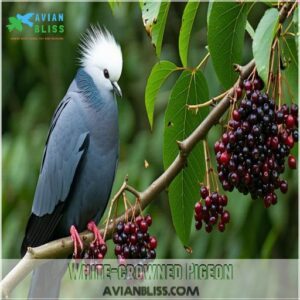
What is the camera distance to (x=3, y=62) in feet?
9.90

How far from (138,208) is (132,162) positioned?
1.31 metres

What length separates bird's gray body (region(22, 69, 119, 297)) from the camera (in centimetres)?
190

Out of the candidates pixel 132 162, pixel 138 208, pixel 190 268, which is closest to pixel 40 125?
pixel 132 162

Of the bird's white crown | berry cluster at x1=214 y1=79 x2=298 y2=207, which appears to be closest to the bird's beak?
the bird's white crown

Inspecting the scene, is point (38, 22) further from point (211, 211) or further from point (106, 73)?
point (211, 211)

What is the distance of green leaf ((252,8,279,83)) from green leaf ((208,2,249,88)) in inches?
5.7

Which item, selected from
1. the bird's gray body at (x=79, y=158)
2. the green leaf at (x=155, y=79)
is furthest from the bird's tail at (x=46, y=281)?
the green leaf at (x=155, y=79)

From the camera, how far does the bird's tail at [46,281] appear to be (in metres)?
1.94

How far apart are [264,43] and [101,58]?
0.78 meters

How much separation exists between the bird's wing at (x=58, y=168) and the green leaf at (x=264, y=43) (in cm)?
83

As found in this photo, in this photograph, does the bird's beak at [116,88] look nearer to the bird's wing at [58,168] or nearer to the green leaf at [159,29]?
the bird's wing at [58,168]

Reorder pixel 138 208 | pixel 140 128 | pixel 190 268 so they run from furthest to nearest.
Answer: pixel 140 128
pixel 190 268
pixel 138 208

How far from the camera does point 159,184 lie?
1.34 m

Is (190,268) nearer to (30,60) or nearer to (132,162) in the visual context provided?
(132,162)
